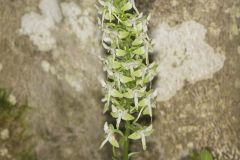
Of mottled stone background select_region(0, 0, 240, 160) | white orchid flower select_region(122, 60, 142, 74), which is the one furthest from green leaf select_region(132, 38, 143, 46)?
mottled stone background select_region(0, 0, 240, 160)

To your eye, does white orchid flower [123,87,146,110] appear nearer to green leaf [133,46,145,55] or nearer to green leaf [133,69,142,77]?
green leaf [133,69,142,77]

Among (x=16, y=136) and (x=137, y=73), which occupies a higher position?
(x=137, y=73)

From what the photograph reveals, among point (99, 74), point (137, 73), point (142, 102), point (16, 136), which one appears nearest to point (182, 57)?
point (99, 74)

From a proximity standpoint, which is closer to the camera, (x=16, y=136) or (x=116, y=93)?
(x=116, y=93)

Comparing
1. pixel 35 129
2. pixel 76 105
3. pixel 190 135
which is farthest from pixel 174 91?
pixel 35 129

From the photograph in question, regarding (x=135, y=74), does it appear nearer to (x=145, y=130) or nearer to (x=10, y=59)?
(x=145, y=130)

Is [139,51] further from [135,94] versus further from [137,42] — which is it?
[135,94]

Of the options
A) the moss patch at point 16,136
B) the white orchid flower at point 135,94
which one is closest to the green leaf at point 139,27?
the white orchid flower at point 135,94

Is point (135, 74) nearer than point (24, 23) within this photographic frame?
Yes
